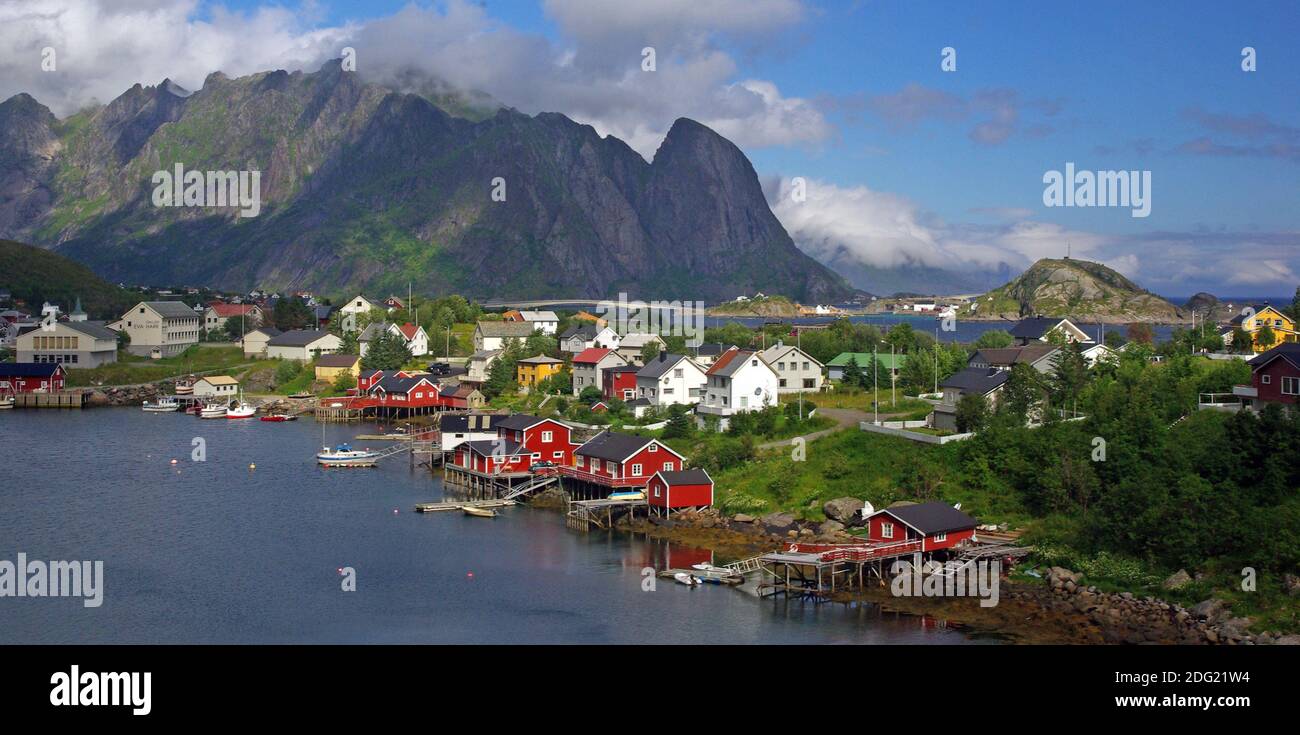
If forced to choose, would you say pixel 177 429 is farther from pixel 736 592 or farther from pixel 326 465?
pixel 736 592

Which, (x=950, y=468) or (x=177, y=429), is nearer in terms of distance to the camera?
(x=950, y=468)

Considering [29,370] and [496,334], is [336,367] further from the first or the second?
[29,370]

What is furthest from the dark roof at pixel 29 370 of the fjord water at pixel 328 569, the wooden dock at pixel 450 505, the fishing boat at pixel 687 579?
the fishing boat at pixel 687 579

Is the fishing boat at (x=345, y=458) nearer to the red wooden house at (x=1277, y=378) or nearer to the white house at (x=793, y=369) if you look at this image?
the white house at (x=793, y=369)

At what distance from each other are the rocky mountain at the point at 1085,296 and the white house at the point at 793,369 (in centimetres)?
8689

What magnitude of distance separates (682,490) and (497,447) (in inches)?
292

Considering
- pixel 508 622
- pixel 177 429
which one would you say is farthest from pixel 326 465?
pixel 508 622

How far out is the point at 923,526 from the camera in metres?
24.2

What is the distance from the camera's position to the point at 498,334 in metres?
65.3

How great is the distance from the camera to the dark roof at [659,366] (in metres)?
44.9

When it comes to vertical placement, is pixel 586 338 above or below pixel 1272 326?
below

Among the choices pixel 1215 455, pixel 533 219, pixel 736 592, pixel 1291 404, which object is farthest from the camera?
pixel 533 219

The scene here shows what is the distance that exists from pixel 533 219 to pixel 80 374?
396ft

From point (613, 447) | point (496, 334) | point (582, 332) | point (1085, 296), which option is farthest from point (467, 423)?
point (1085, 296)
